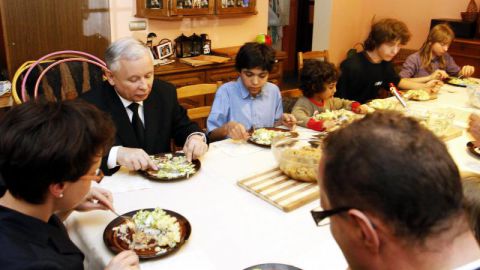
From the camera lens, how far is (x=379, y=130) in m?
0.74

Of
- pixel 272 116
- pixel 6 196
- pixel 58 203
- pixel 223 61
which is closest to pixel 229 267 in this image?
pixel 58 203

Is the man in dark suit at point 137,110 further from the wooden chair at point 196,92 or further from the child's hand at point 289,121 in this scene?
the child's hand at point 289,121

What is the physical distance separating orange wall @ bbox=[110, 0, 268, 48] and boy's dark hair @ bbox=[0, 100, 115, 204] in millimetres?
2913

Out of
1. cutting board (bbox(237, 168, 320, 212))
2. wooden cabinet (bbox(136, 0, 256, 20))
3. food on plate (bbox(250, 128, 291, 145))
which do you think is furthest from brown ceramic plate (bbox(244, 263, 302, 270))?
wooden cabinet (bbox(136, 0, 256, 20))

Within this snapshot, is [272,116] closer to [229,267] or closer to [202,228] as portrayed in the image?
[202,228]

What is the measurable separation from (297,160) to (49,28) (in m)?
2.68

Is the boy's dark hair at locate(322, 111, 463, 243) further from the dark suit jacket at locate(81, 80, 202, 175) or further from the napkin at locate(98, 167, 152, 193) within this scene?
the dark suit jacket at locate(81, 80, 202, 175)

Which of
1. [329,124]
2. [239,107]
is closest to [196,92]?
[239,107]

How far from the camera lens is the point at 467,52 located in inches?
210

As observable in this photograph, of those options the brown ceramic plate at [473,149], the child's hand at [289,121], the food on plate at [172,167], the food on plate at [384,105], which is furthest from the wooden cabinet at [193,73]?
the food on plate at [172,167]

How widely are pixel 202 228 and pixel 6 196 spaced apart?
592 mm

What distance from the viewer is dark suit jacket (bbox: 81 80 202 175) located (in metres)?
2.08

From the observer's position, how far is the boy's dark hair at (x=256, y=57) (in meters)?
2.49

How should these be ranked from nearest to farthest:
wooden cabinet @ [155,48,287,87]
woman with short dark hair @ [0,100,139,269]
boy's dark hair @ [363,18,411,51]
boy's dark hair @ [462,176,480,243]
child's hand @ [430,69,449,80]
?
1. boy's dark hair @ [462,176,480,243]
2. woman with short dark hair @ [0,100,139,269]
3. boy's dark hair @ [363,18,411,51]
4. child's hand @ [430,69,449,80]
5. wooden cabinet @ [155,48,287,87]
